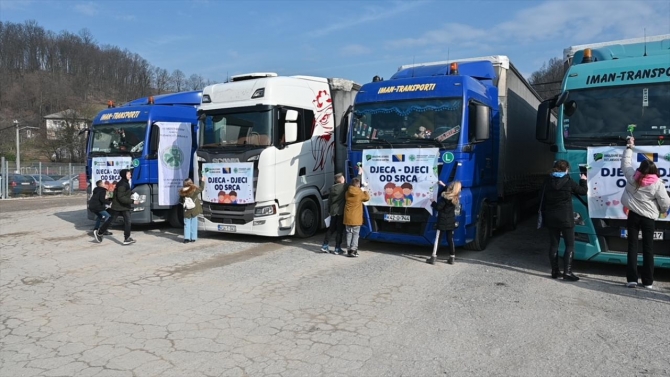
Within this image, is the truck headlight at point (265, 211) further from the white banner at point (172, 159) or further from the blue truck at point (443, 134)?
the white banner at point (172, 159)

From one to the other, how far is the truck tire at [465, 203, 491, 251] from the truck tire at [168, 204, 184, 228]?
7.46 m

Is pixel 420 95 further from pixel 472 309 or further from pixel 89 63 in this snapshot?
pixel 89 63

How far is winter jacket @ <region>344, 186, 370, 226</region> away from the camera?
8711mm

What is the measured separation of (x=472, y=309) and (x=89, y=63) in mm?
94497

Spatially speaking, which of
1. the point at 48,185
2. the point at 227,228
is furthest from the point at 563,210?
the point at 48,185

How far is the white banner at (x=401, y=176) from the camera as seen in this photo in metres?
8.48

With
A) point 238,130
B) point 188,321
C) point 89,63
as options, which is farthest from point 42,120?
point 188,321

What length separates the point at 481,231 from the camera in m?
9.37

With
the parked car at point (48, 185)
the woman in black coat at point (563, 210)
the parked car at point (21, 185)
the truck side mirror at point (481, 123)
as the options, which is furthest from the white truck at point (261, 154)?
the parked car at point (48, 185)

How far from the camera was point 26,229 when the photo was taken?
13023 millimetres

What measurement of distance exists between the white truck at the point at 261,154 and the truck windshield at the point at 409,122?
0.62 metres

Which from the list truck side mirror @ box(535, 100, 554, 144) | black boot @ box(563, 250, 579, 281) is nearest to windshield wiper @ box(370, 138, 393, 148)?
truck side mirror @ box(535, 100, 554, 144)

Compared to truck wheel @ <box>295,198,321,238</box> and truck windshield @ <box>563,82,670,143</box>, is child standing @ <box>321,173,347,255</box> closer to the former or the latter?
truck wheel @ <box>295,198,321,238</box>

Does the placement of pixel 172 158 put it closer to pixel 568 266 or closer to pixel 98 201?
pixel 98 201
